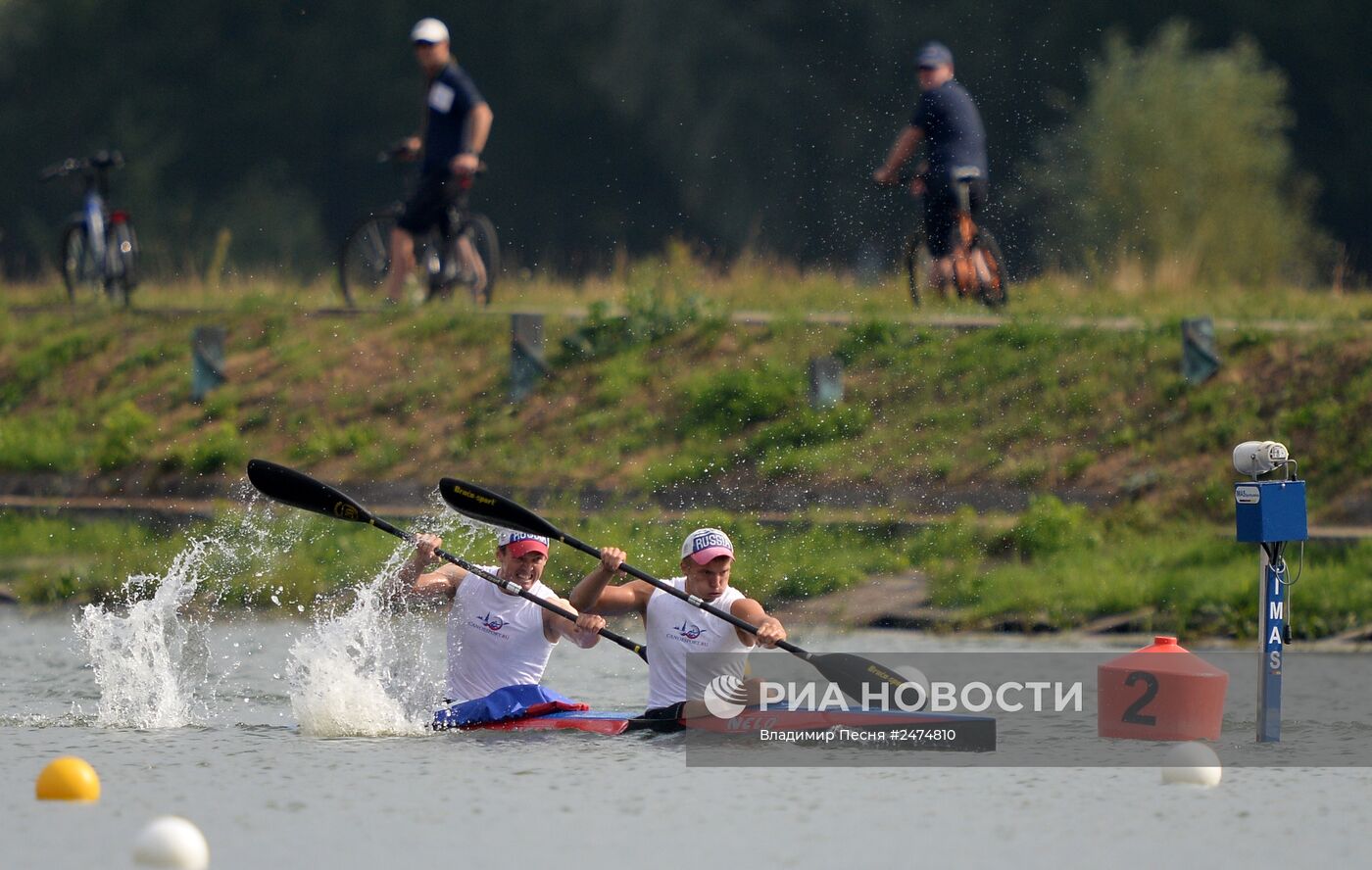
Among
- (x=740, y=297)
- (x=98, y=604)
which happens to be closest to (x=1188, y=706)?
(x=98, y=604)

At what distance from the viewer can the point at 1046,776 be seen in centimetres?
1032

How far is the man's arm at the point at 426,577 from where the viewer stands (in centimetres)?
1155

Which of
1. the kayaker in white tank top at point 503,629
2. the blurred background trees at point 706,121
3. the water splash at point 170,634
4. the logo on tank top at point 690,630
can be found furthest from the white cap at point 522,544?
the blurred background trees at point 706,121

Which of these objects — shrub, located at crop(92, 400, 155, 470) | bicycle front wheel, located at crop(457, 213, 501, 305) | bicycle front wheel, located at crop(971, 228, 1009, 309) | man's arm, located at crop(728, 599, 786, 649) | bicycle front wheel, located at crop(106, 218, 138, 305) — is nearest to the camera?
man's arm, located at crop(728, 599, 786, 649)

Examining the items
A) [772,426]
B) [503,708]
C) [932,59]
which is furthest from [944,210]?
[503,708]

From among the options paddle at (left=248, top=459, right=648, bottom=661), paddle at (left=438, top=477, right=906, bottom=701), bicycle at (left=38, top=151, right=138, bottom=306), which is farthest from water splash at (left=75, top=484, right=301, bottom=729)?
bicycle at (left=38, top=151, right=138, bottom=306)

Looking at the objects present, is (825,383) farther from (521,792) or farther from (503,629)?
(521,792)

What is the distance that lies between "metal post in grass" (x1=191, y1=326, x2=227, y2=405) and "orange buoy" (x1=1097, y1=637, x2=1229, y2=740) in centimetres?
1071

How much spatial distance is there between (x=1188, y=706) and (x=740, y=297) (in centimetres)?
1058

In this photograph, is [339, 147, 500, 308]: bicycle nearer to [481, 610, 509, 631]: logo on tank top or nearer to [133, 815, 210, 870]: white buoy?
[481, 610, 509, 631]: logo on tank top

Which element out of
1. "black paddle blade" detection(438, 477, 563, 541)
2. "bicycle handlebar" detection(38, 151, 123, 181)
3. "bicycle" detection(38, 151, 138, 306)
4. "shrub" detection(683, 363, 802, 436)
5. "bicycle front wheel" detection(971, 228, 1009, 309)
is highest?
"bicycle handlebar" detection(38, 151, 123, 181)

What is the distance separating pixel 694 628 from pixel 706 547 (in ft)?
1.32

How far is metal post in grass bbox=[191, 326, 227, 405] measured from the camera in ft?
65.0

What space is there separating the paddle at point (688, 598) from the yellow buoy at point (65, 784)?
2.80 m
